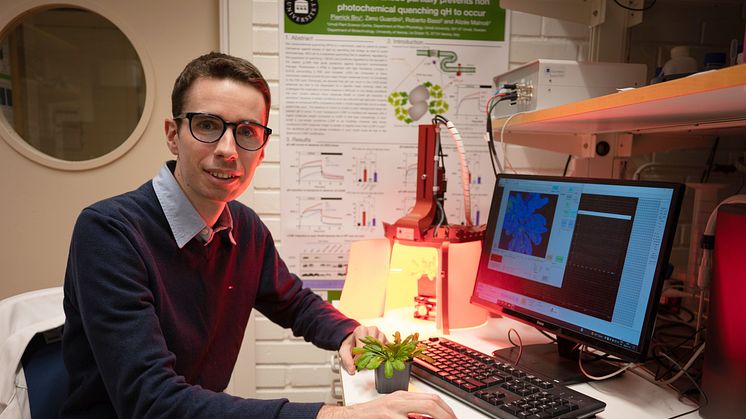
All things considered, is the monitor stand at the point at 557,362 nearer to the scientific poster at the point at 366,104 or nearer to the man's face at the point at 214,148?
the man's face at the point at 214,148

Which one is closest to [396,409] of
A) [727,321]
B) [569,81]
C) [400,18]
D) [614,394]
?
[614,394]

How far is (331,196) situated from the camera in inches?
75.9

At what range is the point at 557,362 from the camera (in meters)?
1.12

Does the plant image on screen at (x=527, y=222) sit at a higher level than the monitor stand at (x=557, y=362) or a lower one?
higher

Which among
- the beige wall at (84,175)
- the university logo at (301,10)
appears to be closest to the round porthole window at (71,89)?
the beige wall at (84,175)

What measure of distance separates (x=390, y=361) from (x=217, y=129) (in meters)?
0.65

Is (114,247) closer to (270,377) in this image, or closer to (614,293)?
(614,293)

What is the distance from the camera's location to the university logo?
181 centimetres

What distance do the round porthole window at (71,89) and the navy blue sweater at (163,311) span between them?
2.97 feet

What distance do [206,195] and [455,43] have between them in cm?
122

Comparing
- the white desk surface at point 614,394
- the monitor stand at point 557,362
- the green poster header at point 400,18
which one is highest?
the green poster header at point 400,18

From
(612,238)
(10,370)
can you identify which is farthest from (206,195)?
(612,238)

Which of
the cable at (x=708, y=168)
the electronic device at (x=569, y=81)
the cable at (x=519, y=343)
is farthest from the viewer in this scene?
the cable at (x=708, y=168)

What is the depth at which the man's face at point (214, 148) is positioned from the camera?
43.3 inches
